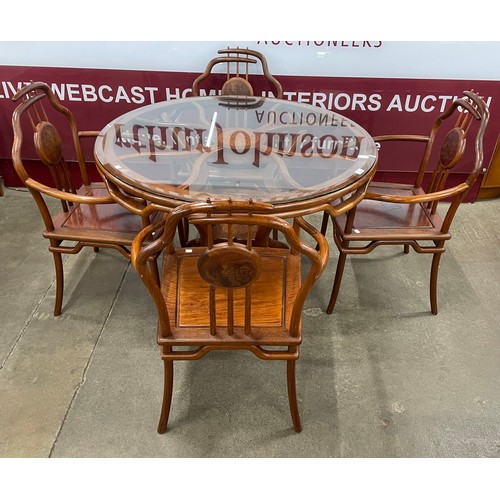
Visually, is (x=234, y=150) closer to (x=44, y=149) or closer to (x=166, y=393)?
(x=44, y=149)

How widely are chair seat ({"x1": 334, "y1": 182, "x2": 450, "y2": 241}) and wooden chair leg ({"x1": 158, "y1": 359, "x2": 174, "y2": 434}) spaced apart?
3.09 ft

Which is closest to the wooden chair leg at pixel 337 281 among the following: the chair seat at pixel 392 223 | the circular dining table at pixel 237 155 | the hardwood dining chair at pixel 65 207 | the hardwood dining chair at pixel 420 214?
the hardwood dining chair at pixel 420 214

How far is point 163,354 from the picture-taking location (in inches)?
57.2

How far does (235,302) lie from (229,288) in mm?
322

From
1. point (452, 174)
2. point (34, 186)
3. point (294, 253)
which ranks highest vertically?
point (34, 186)

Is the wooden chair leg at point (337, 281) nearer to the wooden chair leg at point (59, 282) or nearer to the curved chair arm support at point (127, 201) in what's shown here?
the curved chair arm support at point (127, 201)

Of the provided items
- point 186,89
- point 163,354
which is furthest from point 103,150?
point 186,89

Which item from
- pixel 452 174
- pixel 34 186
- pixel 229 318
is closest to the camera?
pixel 229 318

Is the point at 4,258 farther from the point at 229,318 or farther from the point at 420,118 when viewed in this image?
the point at 420,118

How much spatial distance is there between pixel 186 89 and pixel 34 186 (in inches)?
52.7

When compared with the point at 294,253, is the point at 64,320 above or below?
below

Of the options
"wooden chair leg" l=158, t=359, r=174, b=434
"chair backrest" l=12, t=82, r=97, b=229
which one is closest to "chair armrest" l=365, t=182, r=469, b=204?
"wooden chair leg" l=158, t=359, r=174, b=434

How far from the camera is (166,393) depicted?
5.15 ft

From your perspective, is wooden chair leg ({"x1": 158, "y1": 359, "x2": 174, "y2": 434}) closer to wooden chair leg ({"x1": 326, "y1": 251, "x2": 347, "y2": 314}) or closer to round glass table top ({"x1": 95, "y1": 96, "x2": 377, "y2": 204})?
round glass table top ({"x1": 95, "y1": 96, "x2": 377, "y2": 204})
